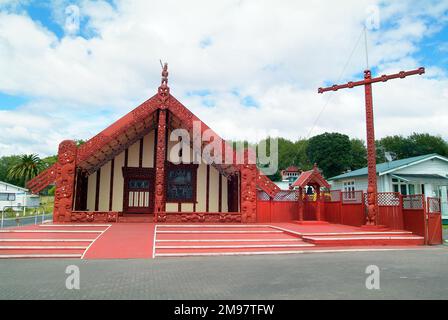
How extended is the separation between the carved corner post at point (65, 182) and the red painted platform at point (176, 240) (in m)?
1.07

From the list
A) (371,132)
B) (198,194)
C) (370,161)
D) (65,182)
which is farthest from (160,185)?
(371,132)

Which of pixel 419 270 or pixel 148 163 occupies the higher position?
pixel 148 163

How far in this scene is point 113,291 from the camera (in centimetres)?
538

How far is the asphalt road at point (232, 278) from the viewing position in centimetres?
523

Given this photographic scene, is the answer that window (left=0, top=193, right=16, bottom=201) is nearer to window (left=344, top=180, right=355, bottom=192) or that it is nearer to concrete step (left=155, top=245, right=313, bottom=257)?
window (left=344, top=180, right=355, bottom=192)

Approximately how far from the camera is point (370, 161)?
1362cm

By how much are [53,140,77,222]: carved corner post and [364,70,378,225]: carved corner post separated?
11.6 meters

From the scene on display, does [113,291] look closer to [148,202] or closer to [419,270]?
[419,270]

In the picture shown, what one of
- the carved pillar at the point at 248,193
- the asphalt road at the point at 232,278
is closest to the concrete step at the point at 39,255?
the asphalt road at the point at 232,278

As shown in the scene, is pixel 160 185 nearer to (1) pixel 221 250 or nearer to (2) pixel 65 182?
(2) pixel 65 182

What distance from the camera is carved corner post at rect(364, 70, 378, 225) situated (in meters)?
13.3

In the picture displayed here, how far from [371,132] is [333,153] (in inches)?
1494
